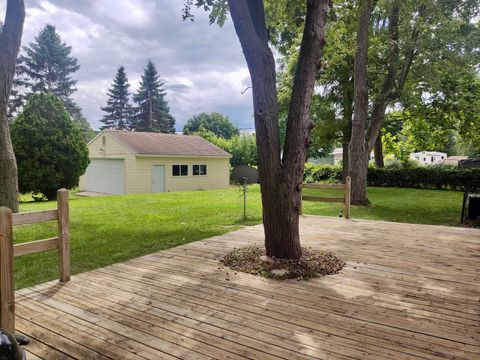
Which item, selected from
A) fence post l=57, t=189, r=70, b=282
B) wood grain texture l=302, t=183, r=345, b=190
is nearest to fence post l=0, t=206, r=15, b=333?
fence post l=57, t=189, r=70, b=282

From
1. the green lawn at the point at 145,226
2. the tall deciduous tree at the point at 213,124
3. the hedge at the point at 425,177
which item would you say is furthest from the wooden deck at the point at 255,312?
the tall deciduous tree at the point at 213,124

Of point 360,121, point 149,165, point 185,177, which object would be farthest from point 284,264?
point 185,177

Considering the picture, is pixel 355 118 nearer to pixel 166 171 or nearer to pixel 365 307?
pixel 365 307

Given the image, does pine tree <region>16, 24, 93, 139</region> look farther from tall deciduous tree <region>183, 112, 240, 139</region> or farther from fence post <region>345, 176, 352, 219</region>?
fence post <region>345, 176, 352, 219</region>


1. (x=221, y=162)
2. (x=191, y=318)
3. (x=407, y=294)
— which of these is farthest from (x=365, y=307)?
(x=221, y=162)

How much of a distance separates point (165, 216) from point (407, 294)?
23.6 ft

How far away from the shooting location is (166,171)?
22484 millimetres

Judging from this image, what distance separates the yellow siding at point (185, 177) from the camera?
70.1 ft

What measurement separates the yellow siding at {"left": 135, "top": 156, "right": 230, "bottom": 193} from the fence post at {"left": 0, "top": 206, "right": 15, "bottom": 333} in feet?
60.7

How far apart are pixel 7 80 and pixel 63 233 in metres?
5.26

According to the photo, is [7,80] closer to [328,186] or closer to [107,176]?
[328,186]

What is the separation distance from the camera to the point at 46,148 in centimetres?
1673

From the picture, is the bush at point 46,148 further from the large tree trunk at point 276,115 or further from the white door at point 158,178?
the large tree trunk at point 276,115

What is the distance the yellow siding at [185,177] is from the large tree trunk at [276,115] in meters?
17.4
